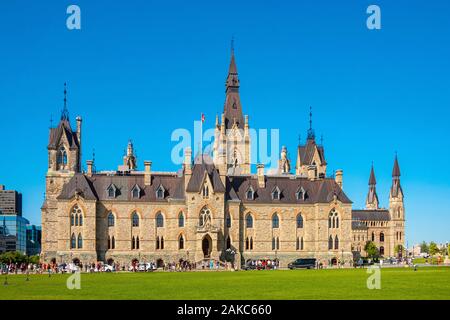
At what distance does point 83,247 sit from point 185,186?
15.0 meters

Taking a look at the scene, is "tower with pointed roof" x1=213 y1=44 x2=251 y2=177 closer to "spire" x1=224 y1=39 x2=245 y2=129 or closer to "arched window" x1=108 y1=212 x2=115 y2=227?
"spire" x1=224 y1=39 x2=245 y2=129

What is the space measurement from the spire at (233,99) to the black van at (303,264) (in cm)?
5285

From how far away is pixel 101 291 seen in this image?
4253 cm

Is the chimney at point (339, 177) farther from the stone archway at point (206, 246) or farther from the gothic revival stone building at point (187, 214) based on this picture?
the stone archway at point (206, 246)

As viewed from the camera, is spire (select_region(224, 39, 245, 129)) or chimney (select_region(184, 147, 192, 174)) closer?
chimney (select_region(184, 147, 192, 174))

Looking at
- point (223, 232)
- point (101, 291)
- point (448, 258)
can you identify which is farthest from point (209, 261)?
point (101, 291)

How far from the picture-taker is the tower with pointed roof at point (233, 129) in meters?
139

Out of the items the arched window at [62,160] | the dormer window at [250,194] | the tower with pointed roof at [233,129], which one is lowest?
the dormer window at [250,194]

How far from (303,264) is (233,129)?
171ft

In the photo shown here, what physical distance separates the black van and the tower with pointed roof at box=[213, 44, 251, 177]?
147 feet

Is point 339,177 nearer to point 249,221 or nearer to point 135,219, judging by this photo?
point 249,221

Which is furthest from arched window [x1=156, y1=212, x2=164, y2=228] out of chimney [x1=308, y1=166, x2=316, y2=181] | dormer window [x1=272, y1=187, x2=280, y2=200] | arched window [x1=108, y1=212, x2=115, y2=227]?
chimney [x1=308, y1=166, x2=316, y2=181]

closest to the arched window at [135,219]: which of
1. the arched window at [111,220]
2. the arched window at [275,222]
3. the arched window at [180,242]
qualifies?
the arched window at [111,220]

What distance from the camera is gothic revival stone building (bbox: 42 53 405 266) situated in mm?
95000
